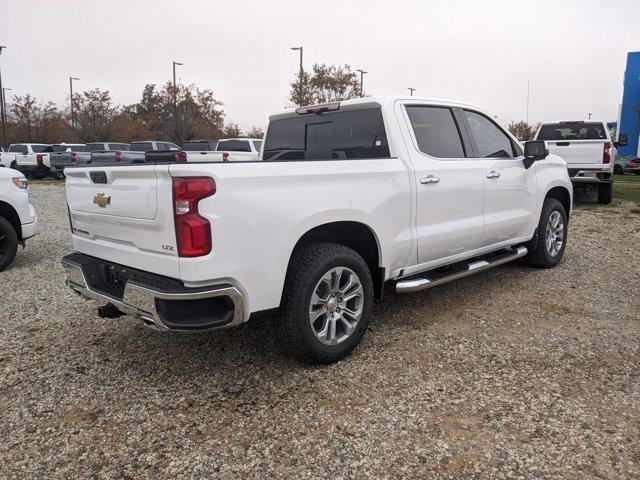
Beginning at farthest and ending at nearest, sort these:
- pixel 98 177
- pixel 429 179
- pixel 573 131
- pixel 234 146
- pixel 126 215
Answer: pixel 234 146 < pixel 573 131 < pixel 429 179 < pixel 98 177 < pixel 126 215

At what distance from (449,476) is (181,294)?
5.29ft

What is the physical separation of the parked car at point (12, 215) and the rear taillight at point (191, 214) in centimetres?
472

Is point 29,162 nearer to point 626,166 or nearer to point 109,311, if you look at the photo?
point 109,311

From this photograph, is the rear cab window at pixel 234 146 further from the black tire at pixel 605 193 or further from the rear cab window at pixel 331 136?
the rear cab window at pixel 331 136

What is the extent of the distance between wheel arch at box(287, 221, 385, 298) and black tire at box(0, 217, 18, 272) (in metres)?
4.76

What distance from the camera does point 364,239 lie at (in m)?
3.71

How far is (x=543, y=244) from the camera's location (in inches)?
224

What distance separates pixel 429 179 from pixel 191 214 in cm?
201

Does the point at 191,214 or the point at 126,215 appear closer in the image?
the point at 191,214

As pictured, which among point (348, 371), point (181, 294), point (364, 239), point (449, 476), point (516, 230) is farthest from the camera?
point (516, 230)

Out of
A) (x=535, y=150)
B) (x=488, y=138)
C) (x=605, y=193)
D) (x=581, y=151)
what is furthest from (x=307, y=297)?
(x=605, y=193)

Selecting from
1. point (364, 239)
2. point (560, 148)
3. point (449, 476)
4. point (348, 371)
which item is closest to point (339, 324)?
point (348, 371)

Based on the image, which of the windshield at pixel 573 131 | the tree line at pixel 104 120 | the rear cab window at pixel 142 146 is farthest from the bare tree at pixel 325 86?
the windshield at pixel 573 131

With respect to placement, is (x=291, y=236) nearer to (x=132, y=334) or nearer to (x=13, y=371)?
(x=132, y=334)
